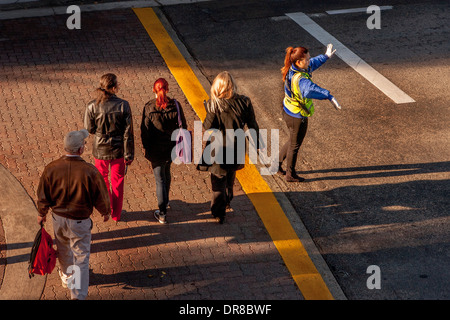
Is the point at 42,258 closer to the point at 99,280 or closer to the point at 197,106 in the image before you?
the point at 99,280

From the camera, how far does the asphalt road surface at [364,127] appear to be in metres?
7.43

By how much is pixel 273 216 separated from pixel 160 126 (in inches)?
77.3

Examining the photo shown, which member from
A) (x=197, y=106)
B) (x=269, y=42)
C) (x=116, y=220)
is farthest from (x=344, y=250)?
(x=269, y=42)

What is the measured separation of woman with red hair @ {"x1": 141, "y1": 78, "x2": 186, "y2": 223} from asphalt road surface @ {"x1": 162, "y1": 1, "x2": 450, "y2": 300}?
6.41ft

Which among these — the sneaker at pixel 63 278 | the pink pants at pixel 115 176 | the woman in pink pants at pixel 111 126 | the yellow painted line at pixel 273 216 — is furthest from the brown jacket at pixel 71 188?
the yellow painted line at pixel 273 216

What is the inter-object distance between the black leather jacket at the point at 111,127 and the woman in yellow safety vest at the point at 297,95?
7.24 ft

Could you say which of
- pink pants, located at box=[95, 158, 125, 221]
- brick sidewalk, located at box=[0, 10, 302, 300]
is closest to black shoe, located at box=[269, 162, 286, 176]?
brick sidewalk, located at box=[0, 10, 302, 300]

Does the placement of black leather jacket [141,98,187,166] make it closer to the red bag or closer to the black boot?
the red bag

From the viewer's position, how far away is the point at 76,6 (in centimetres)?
1472

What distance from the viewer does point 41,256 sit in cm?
638

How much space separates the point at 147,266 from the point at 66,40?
7.22m

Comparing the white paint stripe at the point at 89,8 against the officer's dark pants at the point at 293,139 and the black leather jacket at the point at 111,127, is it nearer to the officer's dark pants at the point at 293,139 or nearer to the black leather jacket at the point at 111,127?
the officer's dark pants at the point at 293,139

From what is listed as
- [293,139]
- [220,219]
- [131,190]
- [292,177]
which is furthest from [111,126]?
[292,177]

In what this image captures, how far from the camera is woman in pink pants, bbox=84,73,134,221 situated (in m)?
7.16
